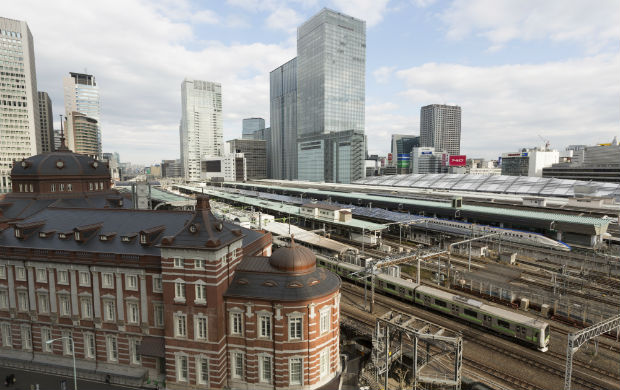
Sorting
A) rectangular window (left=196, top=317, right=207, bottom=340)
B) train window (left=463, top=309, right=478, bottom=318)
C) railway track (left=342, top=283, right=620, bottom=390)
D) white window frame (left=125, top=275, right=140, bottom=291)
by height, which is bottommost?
railway track (left=342, top=283, right=620, bottom=390)

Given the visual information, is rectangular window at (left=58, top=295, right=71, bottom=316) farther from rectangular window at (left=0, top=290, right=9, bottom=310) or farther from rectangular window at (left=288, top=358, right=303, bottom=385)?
rectangular window at (left=288, top=358, right=303, bottom=385)

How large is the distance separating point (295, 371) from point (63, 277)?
1182 inches

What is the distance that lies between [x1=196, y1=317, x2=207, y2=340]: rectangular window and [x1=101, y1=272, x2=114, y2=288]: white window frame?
39.8 feet

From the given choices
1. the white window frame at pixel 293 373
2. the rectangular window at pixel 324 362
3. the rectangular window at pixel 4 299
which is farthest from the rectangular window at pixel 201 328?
the rectangular window at pixel 4 299

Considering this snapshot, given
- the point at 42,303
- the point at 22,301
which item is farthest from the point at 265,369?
the point at 22,301

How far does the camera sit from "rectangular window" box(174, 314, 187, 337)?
112 feet

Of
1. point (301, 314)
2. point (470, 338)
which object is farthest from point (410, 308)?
point (301, 314)

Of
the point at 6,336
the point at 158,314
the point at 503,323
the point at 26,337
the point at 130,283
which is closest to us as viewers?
the point at 158,314

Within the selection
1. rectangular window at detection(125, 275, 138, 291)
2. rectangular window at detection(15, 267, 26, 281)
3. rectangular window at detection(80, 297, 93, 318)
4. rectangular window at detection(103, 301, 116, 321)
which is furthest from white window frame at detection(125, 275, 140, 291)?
rectangular window at detection(15, 267, 26, 281)

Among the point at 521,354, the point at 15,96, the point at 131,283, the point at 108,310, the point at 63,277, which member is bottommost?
the point at 521,354

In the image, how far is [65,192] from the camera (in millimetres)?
60312

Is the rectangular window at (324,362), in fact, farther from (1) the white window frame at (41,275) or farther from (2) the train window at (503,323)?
(1) the white window frame at (41,275)

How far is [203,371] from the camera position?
34.3 metres

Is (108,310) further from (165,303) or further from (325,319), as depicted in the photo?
(325,319)
